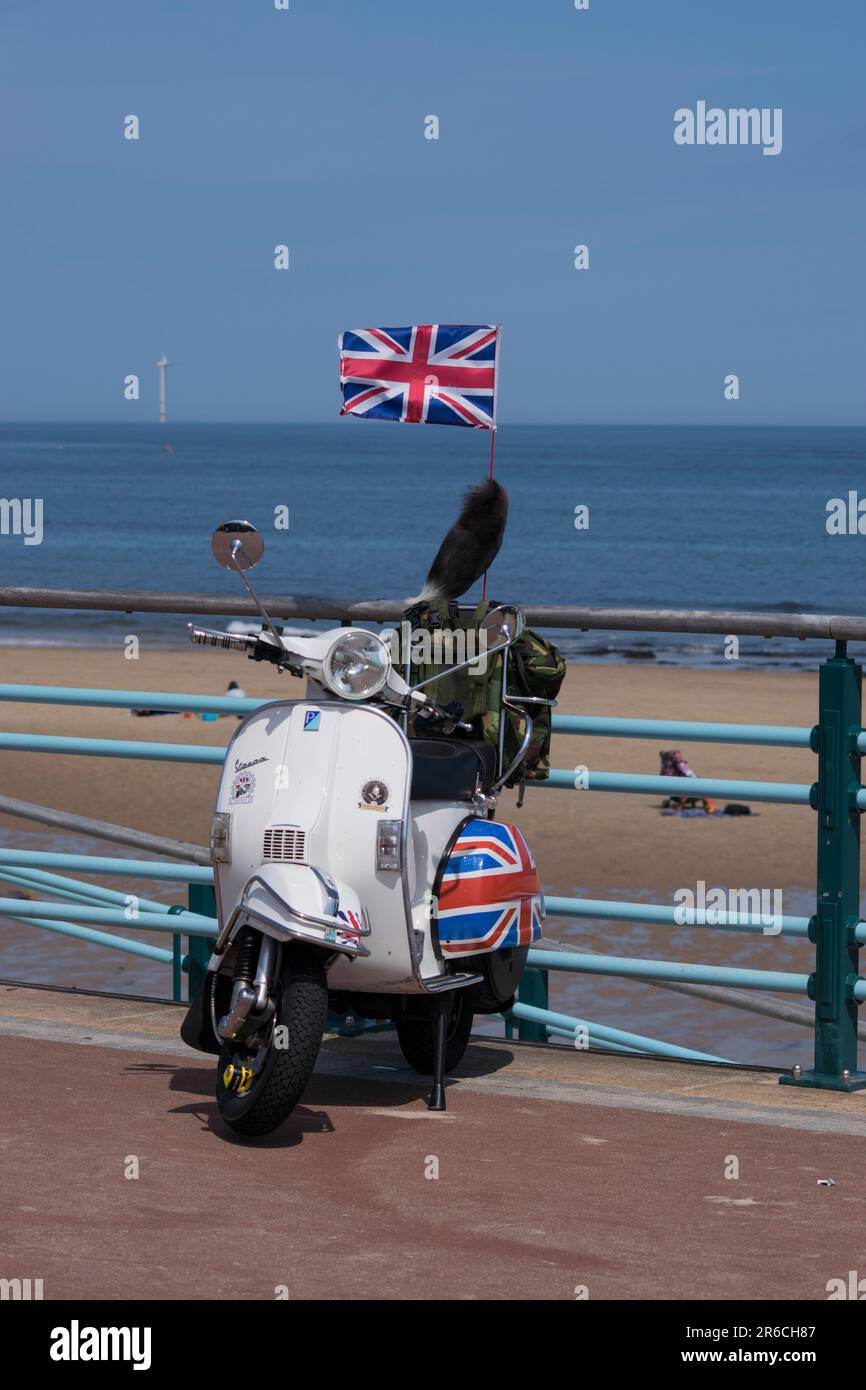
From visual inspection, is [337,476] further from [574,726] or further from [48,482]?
[574,726]

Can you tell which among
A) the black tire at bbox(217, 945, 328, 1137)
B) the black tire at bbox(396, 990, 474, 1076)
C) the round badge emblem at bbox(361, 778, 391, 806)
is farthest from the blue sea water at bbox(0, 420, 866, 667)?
the black tire at bbox(217, 945, 328, 1137)

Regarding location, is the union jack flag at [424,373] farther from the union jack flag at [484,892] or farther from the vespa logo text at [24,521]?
the vespa logo text at [24,521]

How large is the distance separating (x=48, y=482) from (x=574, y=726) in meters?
96.8

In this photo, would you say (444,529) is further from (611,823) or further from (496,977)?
(496,977)

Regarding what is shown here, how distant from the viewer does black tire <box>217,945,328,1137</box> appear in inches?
192

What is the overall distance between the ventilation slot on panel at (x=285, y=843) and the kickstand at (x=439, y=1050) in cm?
60

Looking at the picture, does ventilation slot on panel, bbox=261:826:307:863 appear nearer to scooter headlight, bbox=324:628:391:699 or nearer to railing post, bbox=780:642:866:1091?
scooter headlight, bbox=324:628:391:699

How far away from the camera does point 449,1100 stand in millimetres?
5512

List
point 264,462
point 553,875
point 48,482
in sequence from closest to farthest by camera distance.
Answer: point 553,875 < point 48,482 < point 264,462

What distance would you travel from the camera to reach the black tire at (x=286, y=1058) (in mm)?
4871

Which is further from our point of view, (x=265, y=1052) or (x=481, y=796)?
(x=481, y=796)

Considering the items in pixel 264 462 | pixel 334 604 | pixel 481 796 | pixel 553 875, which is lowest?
pixel 553 875

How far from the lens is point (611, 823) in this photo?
1419 centimetres
